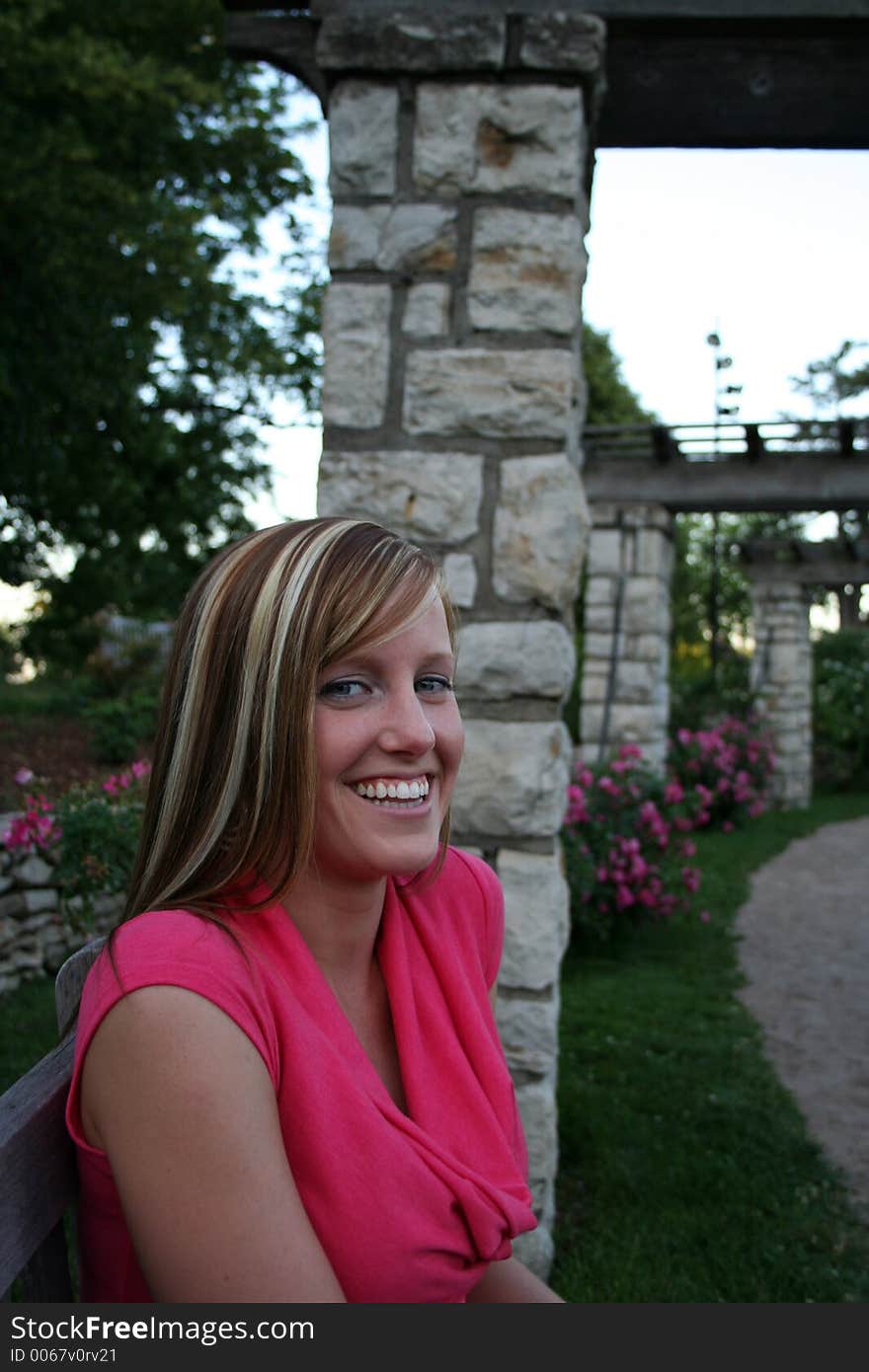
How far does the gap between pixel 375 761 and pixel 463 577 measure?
147 centimetres

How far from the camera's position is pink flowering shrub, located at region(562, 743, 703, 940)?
21.1 feet

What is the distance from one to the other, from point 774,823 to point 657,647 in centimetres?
361

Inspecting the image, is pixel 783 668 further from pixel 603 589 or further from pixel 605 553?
pixel 605 553

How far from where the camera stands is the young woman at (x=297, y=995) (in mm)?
1193

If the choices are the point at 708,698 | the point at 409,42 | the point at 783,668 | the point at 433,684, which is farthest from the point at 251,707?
the point at 783,668

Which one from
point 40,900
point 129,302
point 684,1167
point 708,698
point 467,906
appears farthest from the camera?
point 708,698

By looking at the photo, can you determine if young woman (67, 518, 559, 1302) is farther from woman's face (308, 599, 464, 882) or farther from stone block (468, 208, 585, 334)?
stone block (468, 208, 585, 334)

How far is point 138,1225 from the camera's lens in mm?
1195

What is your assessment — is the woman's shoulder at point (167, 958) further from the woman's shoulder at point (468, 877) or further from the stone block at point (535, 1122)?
the stone block at point (535, 1122)

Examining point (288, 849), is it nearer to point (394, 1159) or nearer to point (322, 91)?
point (394, 1159)

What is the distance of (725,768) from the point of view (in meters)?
12.3

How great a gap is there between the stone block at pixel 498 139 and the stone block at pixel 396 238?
0.07 meters

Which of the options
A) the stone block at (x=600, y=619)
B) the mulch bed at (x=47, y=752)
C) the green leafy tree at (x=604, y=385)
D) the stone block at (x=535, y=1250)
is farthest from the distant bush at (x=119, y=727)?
the green leafy tree at (x=604, y=385)

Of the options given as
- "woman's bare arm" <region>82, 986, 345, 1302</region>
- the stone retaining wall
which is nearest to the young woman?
"woman's bare arm" <region>82, 986, 345, 1302</region>
